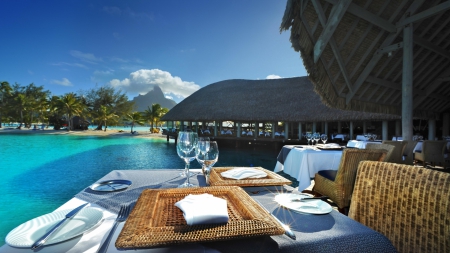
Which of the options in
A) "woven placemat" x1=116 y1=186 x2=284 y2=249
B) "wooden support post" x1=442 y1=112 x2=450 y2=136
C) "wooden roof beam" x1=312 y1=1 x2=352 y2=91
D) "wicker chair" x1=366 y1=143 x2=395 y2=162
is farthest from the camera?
"wooden support post" x1=442 y1=112 x2=450 y2=136

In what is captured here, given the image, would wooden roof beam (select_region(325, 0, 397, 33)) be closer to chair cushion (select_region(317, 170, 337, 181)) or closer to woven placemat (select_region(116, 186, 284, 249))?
chair cushion (select_region(317, 170, 337, 181))

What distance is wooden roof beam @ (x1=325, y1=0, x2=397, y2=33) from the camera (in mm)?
4531

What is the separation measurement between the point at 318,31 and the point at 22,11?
22459mm

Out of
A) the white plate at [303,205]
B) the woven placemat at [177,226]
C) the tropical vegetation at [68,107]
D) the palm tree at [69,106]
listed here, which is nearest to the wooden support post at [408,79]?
the white plate at [303,205]

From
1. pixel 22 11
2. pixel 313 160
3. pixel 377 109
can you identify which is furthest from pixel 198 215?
pixel 22 11

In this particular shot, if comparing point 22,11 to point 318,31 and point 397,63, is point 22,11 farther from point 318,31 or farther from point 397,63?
point 397,63

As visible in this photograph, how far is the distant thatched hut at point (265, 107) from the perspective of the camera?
48.1 ft

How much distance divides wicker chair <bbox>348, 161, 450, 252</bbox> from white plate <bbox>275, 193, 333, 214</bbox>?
0.45 m

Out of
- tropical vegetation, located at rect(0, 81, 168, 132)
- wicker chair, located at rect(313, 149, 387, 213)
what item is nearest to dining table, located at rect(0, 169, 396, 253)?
wicker chair, located at rect(313, 149, 387, 213)

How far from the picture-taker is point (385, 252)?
63 cm

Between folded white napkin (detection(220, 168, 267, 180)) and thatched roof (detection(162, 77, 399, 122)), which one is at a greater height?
thatched roof (detection(162, 77, 399, 122))

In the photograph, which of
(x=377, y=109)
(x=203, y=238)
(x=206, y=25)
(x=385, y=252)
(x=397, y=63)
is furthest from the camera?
(x=206, y=25)

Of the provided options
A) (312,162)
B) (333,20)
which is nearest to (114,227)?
(312,162)

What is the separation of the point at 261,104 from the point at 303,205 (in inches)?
674
